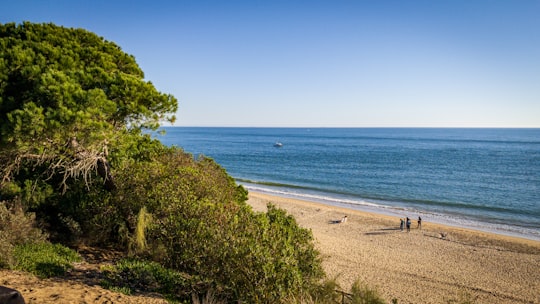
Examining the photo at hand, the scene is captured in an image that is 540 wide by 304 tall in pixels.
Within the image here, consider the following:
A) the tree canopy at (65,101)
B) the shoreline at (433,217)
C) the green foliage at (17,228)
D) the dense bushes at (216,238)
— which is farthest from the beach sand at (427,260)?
the green foliage at (17,228)

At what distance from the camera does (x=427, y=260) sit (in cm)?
1914

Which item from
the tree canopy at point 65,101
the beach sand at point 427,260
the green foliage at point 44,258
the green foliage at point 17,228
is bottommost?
the beach sand at point 427,260

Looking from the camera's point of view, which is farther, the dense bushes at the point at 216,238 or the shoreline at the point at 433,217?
the shoreline at the point at 433,217

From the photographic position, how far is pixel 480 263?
1898cm

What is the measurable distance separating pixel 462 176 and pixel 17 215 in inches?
2129

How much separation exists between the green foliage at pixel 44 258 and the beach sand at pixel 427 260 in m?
8.04

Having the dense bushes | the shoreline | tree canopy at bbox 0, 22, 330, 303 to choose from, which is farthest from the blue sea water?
the dense bushes

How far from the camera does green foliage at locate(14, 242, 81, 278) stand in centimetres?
792

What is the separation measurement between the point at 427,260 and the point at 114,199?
16.6 m

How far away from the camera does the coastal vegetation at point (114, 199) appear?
736cm

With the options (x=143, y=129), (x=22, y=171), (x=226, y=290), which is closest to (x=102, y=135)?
(x=143, y=129)

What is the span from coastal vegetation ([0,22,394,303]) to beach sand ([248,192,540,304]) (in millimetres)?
5234

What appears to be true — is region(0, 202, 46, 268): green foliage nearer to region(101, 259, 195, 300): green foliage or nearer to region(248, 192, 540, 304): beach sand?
region(101, 259, 195, 300): green foliage

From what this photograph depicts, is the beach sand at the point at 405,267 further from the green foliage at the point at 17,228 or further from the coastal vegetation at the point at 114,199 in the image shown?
the green foliage at the point at 17,228
